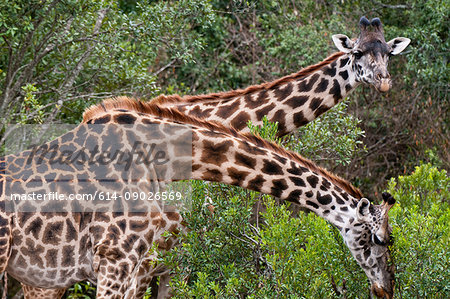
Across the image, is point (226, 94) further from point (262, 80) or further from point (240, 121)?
point (262, 80)

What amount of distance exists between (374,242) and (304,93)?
9.45ft

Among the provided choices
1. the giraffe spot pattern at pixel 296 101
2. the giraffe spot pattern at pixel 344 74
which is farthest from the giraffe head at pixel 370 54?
the giraffe spot pattern at pixel 296 101

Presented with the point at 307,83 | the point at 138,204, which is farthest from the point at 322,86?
Result: the point at 138,204

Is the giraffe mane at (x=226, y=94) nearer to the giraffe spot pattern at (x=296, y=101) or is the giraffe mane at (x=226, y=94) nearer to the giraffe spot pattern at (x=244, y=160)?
the giraffe spot pattern at (x=296, y=101)

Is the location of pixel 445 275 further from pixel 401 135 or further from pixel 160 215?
pixel 401 135

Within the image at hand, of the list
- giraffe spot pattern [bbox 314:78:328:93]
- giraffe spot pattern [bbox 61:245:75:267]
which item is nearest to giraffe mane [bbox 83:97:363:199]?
giraffe spot pattern [bbox 61:245:75:267]

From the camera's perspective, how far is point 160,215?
21.5 feet

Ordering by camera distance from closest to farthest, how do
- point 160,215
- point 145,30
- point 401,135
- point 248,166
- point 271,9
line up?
point 248,166 → point 160,215 → point 145,30 → point 401,135 → point 271,9

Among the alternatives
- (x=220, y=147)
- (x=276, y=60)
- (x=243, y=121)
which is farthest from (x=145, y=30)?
(x=276, y=60)

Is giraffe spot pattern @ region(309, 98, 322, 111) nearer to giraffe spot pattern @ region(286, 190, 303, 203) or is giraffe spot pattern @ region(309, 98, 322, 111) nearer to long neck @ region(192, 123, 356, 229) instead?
long neck @ region(192, 123, 356, 229)

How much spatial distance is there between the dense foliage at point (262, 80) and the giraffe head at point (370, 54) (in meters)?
0.71

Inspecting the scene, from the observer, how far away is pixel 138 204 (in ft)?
21.0

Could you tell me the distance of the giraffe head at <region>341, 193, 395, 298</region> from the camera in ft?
19.7

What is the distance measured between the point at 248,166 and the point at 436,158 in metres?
6.14
